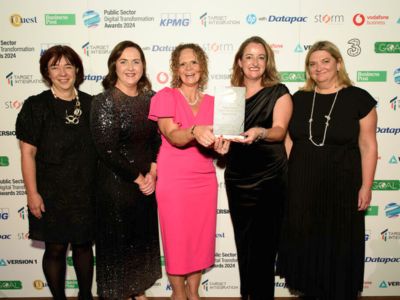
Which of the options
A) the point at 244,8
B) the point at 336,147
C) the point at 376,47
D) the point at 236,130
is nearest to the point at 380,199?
the point at 336,147

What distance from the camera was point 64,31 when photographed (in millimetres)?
2609

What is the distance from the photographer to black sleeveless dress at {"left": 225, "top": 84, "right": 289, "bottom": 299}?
2.08 metres

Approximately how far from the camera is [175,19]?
2590 millimetres

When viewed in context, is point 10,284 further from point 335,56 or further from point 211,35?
point 335,56

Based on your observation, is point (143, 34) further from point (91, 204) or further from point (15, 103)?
point (91, 204)

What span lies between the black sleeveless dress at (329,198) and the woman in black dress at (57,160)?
1453mm

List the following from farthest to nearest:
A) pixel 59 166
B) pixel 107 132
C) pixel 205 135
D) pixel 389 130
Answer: pixel 389 130 → pixel 59 166 → pixel 107 132 → pixel 205 135

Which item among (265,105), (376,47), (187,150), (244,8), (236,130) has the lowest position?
(187,150)

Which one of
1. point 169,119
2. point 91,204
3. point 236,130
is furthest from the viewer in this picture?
point 91,204

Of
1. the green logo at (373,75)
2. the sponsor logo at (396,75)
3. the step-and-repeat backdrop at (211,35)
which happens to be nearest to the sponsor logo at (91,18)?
the step-and-repeat backdrop at (211,35)

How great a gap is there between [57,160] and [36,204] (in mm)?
338

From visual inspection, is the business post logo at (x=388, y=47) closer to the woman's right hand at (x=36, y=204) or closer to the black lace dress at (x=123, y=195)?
the black lace dress at (x=123, y=195)

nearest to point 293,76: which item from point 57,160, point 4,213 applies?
point 57,160

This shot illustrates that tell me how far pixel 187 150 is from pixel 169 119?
0.25 metres
